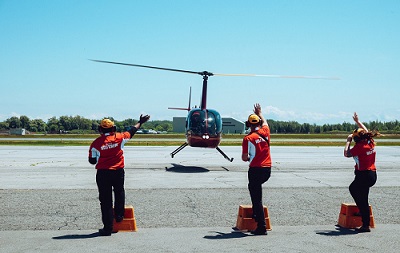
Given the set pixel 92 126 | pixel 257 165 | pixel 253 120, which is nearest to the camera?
pixel 257 165

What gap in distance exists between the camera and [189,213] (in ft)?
32.7

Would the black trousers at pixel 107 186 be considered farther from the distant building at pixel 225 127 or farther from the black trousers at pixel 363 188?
the distant building at pixel 225 127

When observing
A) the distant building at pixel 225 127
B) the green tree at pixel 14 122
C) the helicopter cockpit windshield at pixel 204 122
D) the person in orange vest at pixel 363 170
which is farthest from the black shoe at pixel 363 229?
the green tree at pixel 14 122

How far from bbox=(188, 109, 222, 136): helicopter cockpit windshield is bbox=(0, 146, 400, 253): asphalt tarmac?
3.54m

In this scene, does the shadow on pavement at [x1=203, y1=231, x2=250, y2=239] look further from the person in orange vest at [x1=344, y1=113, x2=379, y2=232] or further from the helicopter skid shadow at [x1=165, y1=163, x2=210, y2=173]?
the helicopter skid shadow at [x1=165, y1=163, x2=210, y2=173]

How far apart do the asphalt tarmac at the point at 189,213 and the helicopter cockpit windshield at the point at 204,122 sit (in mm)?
3544

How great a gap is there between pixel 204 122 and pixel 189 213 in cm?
1149

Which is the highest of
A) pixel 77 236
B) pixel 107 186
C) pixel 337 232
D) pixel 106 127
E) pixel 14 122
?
pixel 106 127

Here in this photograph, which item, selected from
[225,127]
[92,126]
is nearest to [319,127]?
[225,127]

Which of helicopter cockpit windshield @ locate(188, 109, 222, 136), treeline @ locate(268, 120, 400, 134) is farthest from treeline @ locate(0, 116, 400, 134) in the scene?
helicopter cockpit windshield @ locate(188, 109, 222, 136)

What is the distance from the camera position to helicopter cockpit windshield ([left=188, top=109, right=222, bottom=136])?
21.2 meters

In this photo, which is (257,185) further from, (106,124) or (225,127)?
(225,127)

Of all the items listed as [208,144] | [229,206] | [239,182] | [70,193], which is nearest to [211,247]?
[229,206]

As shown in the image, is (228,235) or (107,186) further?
(107,186)
